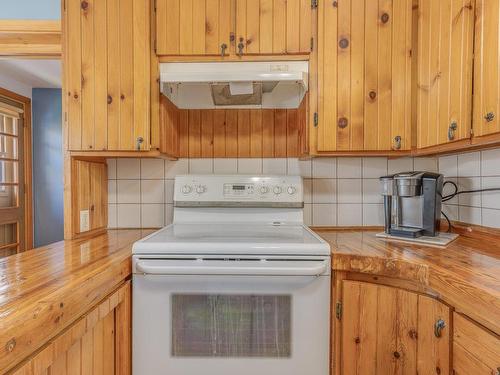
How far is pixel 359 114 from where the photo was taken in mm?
1455

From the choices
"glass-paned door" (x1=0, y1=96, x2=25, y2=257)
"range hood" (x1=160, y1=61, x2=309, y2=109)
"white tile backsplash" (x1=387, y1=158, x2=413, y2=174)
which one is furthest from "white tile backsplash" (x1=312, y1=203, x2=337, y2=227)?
"glass-paned door" (x1=0, y1=96, x2=25, y2=257)

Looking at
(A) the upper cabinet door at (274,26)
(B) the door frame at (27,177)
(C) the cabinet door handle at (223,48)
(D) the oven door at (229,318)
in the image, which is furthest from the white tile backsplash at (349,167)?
(B) the door frame at (27,177)

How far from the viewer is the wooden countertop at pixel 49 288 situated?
2.08 ft

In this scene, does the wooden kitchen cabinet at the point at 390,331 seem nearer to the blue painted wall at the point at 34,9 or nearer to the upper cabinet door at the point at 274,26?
the upper cabinet door at the point at 274,26

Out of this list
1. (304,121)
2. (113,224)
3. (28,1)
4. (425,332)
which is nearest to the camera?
(425,332)

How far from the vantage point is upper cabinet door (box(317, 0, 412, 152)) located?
4.73ft

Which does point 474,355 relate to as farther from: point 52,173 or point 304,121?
point 52,173

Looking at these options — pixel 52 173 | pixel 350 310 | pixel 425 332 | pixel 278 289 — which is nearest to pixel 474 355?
pixel 425 332

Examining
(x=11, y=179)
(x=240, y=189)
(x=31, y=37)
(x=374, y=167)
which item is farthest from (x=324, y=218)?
(x=11, y=179)

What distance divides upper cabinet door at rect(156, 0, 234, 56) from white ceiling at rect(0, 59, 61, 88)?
2.11 m

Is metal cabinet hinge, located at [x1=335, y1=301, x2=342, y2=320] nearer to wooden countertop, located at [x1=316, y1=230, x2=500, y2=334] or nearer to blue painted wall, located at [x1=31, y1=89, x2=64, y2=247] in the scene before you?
wooden countertop, located at [x1=316, y1=230, x2=500, y2=334]

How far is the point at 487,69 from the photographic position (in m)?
1.05

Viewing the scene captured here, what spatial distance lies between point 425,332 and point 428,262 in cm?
23

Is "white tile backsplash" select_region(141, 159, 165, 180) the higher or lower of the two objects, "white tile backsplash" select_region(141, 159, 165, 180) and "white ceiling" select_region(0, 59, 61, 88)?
the lower
